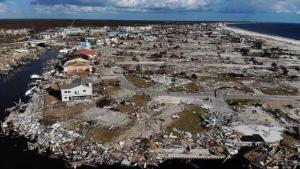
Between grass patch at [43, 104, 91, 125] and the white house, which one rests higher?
the white house

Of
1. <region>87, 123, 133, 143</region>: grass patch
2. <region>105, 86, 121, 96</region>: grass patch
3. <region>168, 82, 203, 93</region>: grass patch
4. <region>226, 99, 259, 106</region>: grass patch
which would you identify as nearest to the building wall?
<region>105, 86, 121, 96</region>: grass patch

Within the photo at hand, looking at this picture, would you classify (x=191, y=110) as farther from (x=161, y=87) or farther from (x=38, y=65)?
(x=38, y=65)

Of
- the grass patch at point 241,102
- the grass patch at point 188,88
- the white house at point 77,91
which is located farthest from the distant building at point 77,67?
the grass patch at point 241,102

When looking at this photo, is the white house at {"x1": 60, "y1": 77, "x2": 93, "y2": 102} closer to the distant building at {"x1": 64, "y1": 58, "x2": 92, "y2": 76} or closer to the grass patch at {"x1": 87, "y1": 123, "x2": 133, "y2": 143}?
the grass patch at {"x1": 87, "y1": 123, "x2": 133, "y2": 143}

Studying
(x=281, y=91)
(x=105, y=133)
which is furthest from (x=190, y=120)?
(x=281, y=91)

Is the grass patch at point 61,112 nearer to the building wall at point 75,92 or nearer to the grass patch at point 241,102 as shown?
the building wall at point 75,92

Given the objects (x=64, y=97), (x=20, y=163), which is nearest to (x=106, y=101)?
(x=64, y=97)
